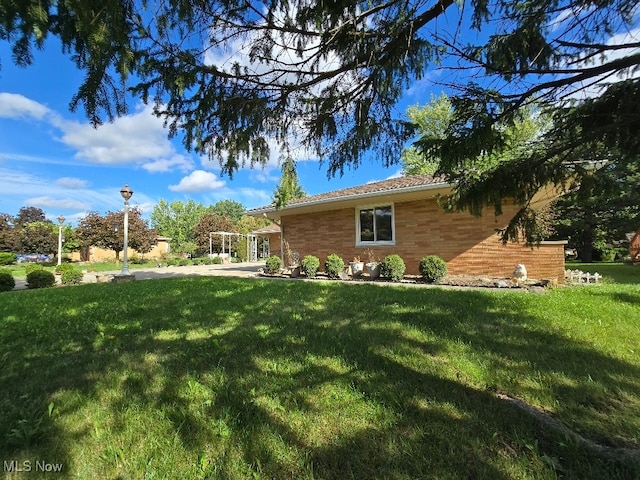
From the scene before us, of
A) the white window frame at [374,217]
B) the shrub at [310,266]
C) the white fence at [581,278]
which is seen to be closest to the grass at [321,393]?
the white fence at [581,278]

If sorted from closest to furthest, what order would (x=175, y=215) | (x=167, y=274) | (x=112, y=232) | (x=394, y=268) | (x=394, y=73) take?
(x=394, y=73) < (x=394, y=268) < (x=167, y=274) < (x=112, y=232) < (x=175, y=215)

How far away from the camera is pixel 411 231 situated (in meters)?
11.4

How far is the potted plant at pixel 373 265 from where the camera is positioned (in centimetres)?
1121

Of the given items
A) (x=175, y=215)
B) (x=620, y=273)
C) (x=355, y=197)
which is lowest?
(x=620, y=273)

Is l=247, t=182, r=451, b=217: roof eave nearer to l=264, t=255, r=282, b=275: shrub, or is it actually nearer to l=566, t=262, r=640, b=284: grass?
l=264, t=255, r=282, b=275: shrub

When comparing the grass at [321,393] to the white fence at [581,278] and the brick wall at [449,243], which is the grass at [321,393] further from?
the white fence at [581,278]

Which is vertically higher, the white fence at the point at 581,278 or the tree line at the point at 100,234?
the tree line at the point at 100,234

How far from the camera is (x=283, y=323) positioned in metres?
4.78

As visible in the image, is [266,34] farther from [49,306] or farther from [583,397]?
[49,306]

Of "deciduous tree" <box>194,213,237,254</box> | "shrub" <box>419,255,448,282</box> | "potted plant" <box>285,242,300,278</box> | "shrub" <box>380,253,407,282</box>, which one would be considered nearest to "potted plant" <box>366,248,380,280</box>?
"shrub" <box>380,253,407,282</box>

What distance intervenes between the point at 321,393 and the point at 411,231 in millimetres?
9326

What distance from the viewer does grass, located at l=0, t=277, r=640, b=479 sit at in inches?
76.0

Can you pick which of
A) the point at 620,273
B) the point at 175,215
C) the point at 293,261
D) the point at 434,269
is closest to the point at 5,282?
the point at 293,261

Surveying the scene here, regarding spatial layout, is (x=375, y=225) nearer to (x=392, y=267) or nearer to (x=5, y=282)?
(x=392, y=267)
